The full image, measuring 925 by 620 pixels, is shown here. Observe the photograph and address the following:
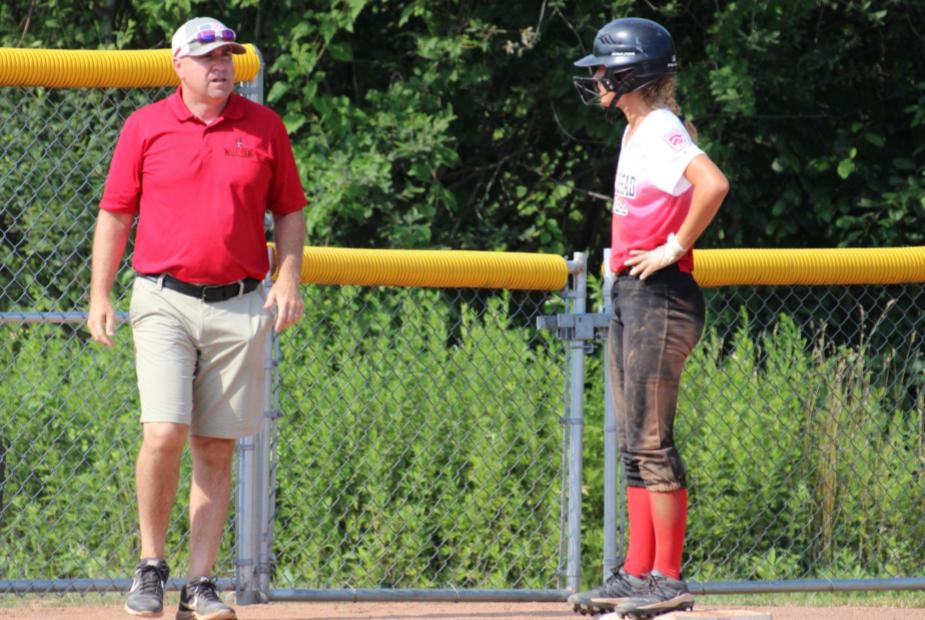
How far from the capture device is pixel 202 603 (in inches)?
193

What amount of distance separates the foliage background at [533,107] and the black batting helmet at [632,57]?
479cm

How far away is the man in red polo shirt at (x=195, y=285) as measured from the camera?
4867 mm

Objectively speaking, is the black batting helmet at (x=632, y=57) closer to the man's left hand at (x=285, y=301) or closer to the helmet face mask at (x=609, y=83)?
the helmet face mask at (x=609, y=83)

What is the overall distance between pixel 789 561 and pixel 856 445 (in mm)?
652

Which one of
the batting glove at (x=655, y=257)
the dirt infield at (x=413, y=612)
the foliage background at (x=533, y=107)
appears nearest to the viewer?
the batting glove at (x=655, y=257)

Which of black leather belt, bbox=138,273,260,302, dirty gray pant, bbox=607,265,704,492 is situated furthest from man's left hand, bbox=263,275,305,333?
dirty gray pant, bbox=607,265,704,492

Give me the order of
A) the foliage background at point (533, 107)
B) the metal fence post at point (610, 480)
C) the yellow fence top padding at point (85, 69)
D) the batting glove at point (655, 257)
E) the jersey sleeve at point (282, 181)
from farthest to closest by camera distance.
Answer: the foliage background at point (533, 107)
the metal fence post at point (610, 480)
the yellow fence top padding at point (85, 69)
the jersey sleeve at point (282, 181)
the batting glove at point (655, 257)

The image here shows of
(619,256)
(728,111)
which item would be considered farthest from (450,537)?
(728,111)

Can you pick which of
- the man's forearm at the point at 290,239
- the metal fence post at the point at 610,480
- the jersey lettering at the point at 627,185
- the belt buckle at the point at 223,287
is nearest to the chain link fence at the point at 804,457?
the metal fence post at the point at 610,480

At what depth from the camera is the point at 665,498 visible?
15.6 ft

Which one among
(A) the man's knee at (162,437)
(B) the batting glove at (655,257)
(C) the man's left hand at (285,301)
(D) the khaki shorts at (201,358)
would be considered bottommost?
(A) the man's knee at (162,437)

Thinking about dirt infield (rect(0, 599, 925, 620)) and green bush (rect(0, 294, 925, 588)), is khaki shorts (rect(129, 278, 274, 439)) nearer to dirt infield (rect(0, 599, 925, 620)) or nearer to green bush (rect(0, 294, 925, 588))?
dirt infield (rect(0, 599, 925, 620))

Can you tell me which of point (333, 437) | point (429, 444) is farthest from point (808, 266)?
point (333, 437)

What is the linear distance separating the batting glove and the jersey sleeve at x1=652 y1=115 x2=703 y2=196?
16 centimetres
